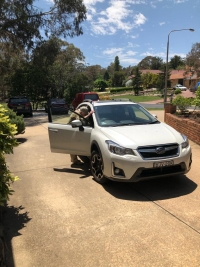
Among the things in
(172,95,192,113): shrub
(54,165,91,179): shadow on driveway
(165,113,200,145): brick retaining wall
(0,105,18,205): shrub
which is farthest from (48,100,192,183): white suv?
(172,95,192,113): shrub

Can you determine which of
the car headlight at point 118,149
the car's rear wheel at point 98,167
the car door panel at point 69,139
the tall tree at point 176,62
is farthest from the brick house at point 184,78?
the car headlight at point 118,149

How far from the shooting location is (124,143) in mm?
4418

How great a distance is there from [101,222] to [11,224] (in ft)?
4.12

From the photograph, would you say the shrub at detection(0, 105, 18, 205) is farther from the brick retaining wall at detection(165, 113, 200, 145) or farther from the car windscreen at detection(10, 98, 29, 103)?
the car windscreen at detection(10, 98, 29, 103)

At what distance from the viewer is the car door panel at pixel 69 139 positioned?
5531 millimetres

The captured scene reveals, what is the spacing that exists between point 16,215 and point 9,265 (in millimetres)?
1198

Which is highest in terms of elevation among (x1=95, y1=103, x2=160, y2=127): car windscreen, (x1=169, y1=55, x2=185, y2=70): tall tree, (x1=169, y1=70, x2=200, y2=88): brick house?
(x1=169, y1=55, x2=185, y2=70): tall tree

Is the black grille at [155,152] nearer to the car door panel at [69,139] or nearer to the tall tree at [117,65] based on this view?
the car door panel at [69,139]

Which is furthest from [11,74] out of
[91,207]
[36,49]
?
[91,207]

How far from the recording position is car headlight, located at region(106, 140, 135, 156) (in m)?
4.35

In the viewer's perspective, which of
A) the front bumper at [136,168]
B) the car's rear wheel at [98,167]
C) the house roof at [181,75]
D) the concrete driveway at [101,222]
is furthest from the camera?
the house roof at [181,75]

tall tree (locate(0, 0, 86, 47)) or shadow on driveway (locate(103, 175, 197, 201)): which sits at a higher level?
tall tree (locate(0, 0, 86, 47))

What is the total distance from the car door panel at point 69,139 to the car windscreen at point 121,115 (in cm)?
40

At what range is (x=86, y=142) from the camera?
18.1ft
